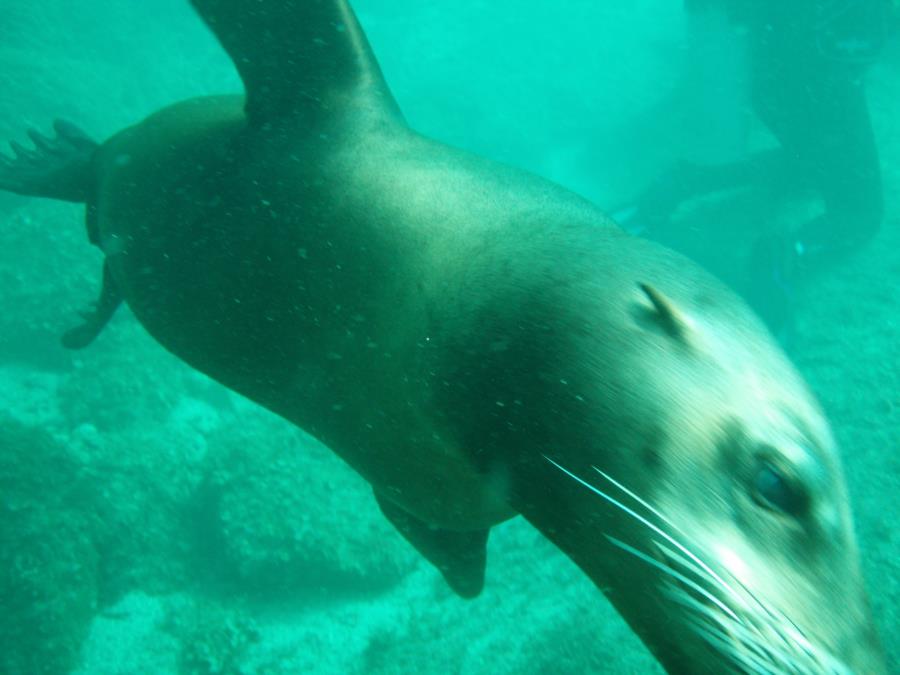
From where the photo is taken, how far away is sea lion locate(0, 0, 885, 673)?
1035 millimetres

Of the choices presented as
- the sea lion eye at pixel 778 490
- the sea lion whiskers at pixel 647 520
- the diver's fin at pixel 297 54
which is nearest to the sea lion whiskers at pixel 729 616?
the sea lion whiskers at pixel 647 520

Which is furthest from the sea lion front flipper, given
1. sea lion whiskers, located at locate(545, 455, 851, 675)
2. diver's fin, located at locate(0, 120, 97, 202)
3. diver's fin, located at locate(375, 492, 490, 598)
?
sea lion whiskers, located at locate(545, 455, 851, 675)

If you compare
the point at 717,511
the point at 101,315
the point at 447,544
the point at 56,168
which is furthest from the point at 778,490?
the point at 101,315

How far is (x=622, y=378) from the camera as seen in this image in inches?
46.3

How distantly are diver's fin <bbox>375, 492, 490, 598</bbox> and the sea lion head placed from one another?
131 centimetres

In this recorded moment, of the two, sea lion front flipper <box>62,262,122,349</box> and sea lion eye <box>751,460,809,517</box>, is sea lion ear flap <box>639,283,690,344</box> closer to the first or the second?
sea lion eye <box>751,460,809,517</box>

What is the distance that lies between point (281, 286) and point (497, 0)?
46640 mm

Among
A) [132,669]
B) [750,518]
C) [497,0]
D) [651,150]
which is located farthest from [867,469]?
[497,0]

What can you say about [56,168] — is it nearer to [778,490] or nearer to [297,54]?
[297,54]

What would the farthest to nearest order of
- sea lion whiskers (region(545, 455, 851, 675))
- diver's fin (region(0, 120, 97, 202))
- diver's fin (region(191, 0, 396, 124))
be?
diver's fin (region(0, 120, 97, 202)) < diver's fin (region(191, 0, 396, 124)) < sea lion whiskers (region(545, 455, 851, 675))

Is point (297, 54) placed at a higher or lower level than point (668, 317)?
lower

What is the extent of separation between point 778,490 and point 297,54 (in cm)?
198

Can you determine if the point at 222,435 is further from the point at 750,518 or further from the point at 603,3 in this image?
the point at 603,3

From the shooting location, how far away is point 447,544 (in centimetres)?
253
